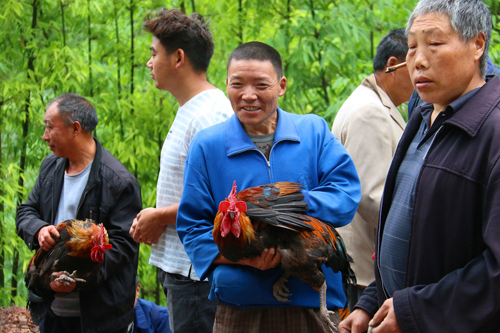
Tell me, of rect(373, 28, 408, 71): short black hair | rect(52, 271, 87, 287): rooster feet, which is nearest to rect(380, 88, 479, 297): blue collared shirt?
rect(373, 28, 408, 71): short black hair

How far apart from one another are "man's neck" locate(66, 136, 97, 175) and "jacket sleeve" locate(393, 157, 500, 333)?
8.52 feet

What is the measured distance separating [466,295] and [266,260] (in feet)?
2.68

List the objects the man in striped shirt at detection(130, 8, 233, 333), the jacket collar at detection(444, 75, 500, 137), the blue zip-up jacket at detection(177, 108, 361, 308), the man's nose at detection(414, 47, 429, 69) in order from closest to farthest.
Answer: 1. the jacket collar at detection(444, 75, 500, 137)
2. the man's nose at detection(414, 47, 429, 69)
3. the blue zip-up jacket at detection(177, 108, 361, 308)
4. the man in striped shirt at detection(130, 8, 233, 333)

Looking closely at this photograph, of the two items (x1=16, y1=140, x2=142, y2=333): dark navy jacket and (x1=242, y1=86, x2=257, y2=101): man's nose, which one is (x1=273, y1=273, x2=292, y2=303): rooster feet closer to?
(x1=242, y1=86, x2=257, y2=101): man's nose

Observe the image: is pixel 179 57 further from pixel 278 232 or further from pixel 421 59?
pixel 421 59

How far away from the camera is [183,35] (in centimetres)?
295

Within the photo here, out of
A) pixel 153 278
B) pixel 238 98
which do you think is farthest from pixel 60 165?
pixel 153 278

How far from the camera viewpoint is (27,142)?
15.3 ft

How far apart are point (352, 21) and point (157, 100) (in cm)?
202

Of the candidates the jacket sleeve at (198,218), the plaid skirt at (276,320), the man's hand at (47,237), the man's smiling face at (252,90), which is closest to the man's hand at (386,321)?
the plaid skirt at (276,320)

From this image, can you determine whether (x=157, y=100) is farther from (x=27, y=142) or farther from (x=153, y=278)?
(x=153, y=278)

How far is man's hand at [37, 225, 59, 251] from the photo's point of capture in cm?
306

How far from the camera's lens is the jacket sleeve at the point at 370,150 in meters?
2.69

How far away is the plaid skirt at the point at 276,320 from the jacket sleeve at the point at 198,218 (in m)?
0.25
